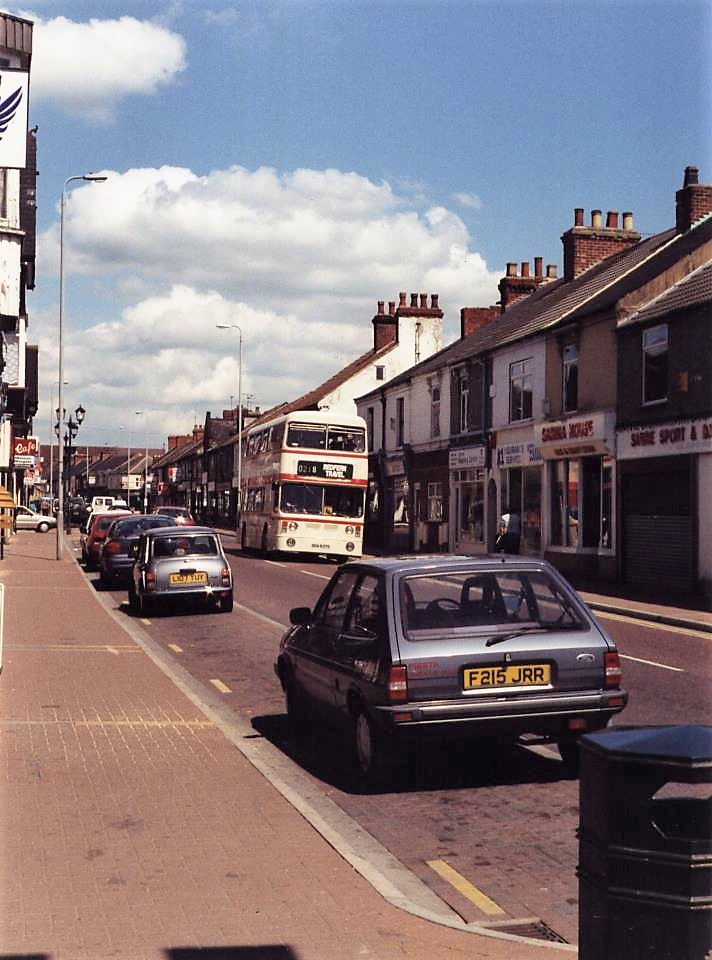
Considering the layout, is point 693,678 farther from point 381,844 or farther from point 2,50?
point 2,50

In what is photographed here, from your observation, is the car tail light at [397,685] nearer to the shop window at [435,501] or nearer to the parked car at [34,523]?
the shop window at [435,501]

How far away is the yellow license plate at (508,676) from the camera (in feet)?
26.1

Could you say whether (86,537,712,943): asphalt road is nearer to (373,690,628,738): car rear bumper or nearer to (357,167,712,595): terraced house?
(373,690,628,738): car rear bumper

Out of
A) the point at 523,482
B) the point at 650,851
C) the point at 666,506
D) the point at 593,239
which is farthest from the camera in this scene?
the point at 593,239

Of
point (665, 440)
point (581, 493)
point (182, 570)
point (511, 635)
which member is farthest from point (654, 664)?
point (581, 493)

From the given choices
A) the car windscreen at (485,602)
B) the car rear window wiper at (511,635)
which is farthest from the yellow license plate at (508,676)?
the car windscreen at (485,602)

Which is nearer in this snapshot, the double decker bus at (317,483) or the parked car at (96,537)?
the parked car at (96,537)

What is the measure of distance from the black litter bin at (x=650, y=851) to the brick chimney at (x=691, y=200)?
29.6 m

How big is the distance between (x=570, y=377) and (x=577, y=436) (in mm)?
2144

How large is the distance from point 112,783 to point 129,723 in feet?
7.47

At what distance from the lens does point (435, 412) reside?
4316 centimetres

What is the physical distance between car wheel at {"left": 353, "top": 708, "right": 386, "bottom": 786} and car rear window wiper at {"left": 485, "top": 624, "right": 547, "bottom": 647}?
0.97 meters

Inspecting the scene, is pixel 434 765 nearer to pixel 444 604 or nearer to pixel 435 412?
pixel 444 604

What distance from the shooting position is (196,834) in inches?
263
